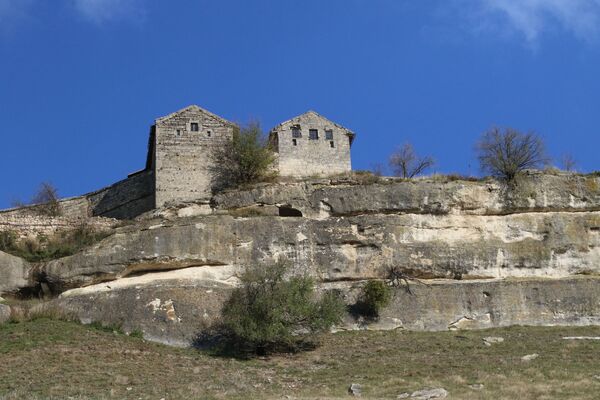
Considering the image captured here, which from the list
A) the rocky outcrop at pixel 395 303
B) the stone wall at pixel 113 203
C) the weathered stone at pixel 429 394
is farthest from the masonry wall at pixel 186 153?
the weathered stone at pixel 429 394

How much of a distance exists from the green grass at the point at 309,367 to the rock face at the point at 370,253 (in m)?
1.47

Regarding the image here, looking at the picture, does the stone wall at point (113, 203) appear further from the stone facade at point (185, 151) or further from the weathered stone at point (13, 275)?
the weathered stone at point (13, 275)

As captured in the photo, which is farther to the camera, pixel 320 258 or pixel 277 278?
pixel 320 258

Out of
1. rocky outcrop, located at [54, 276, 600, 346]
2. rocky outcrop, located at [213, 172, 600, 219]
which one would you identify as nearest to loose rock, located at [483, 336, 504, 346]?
rocky outcrop, located at [54, 276, 600, 346]

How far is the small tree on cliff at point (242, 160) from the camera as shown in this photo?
41.5 m

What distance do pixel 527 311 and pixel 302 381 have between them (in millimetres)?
11560

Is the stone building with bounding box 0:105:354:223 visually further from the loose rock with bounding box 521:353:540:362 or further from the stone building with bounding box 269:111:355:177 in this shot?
the loose rock with bounding box 521:353:540:362

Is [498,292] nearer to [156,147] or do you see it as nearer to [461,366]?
[461,366]

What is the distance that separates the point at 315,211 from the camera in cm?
3791

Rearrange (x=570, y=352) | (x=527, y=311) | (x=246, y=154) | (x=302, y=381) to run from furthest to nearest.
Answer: (x=246, y=154)
(x=527, y=311)
(x=570, y=352)
(x=302, y=381)

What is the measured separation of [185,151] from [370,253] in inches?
426

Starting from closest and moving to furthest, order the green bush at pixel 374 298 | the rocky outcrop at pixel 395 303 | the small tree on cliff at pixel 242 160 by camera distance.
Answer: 1. the rocky outcrop at pixel 395 303
2. the green bush at pixel 374 298
3. the small tree on cliff at pixel 242 160

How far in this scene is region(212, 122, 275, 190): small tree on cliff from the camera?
136 ft

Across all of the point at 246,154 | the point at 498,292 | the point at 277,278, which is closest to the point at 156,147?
the point at 246,154
